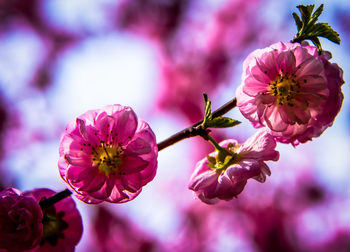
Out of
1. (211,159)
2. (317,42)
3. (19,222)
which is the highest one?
(317,42)

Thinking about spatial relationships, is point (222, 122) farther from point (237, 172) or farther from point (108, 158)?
point (108, 158)

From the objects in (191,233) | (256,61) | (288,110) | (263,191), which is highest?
(256,61)

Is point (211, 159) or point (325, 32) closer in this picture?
point (325, 32)

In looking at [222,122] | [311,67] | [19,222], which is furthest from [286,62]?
[19,222]

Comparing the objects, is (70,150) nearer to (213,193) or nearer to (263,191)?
(213,193)

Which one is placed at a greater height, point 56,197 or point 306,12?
point 306,12

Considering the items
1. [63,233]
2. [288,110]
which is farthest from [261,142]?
[63,233]

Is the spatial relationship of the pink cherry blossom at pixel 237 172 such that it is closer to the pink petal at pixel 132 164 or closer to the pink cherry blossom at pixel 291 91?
the pink cherry blossom at pixel 291 91
